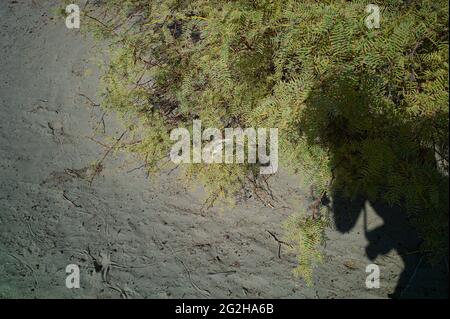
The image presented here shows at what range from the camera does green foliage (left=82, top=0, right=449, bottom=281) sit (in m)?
1.93

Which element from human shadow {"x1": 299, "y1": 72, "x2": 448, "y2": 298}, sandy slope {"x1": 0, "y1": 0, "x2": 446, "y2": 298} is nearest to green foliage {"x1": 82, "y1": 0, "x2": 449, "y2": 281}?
human shadow {"x1": 299, "y1": 72, "x2": 448, "y2": 298}

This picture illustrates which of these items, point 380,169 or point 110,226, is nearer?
point 380,169

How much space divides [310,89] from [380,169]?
595mm

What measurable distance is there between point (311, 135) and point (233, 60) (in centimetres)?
74

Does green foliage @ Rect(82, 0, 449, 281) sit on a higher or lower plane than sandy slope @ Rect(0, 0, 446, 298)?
higher

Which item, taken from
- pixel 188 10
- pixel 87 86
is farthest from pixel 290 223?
pixel 87 86

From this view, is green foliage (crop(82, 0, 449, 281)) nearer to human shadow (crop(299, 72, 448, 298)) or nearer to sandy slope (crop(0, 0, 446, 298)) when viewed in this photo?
human shadow (crop(299, 72, 448, 298))

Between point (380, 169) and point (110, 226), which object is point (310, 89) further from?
point (110, 226)

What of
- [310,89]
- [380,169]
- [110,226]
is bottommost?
[110,226]

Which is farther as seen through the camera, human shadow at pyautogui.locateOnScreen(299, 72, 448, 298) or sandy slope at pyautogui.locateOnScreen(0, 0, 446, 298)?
sandy slope at pyautogui.locateOnScreen(0, 0, 446, 298)

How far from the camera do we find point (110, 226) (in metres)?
2.52

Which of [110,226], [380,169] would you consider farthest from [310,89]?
[110,226]

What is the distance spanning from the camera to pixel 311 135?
7.18ft
